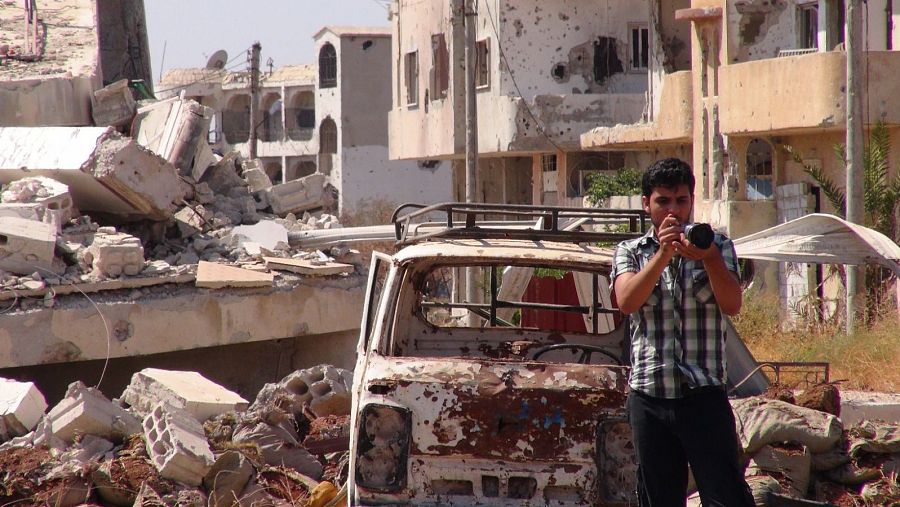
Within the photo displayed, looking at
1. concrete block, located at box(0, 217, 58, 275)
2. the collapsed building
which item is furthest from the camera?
concrete block, located at box(0, 217, 58, 275)

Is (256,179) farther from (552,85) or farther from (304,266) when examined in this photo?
(552,85)

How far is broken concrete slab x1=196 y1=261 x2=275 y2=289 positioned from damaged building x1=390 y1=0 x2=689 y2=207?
1173 centimetres

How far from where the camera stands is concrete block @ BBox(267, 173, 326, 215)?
47.2ft

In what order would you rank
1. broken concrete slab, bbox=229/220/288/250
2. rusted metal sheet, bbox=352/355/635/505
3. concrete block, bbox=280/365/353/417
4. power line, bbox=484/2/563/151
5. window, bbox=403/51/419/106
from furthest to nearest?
window, bbox=403/51/419/106 → power line, bbox=484/2/563/151 → broken concrete slab, bbox=229/220/288/250 → concrete block, bbox=280/365/353/417 → rusted metal sheet, bbox=352/355/635/505

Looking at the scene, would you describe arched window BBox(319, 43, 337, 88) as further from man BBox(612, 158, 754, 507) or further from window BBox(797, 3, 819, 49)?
man BBox(612, 158, 754, 507)

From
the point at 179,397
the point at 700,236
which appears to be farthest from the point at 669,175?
the point at 179,397

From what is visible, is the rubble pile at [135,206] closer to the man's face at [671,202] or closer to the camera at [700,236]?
the man's face at [671,202]

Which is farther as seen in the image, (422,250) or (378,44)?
(378,44)

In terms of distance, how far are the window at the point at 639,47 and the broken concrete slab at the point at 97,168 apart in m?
14.7

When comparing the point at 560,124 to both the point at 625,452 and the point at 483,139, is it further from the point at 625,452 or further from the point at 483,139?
the point at 625,452

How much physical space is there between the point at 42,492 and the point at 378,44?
136 feet

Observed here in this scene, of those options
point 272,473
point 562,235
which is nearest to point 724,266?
point 562,235

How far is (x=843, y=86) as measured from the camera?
15156 millimetres

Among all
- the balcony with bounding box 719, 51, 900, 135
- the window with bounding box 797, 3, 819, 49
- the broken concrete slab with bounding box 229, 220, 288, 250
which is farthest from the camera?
the window with bounding box 797, 3, 819, 49
